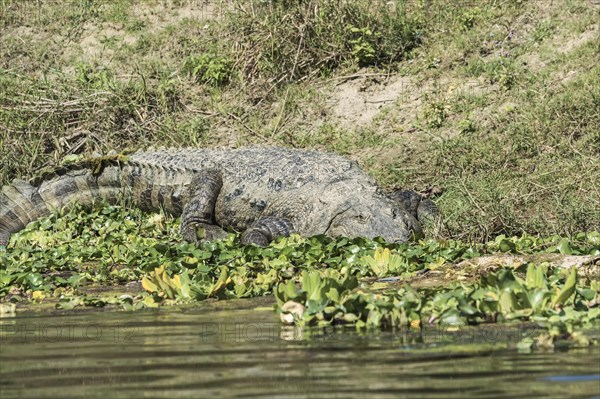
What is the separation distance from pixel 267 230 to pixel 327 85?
3659 mm

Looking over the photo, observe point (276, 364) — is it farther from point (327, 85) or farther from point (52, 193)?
point (327, 85)

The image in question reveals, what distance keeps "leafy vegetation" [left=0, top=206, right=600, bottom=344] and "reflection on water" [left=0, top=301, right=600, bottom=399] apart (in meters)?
0.18

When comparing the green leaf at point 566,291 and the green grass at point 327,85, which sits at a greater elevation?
the green grass at point 327,85

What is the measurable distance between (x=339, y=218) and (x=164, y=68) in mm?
4840

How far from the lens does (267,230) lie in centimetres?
934

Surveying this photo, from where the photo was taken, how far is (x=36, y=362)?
14.1ft

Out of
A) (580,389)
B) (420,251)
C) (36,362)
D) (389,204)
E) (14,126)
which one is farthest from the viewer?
(14,126)

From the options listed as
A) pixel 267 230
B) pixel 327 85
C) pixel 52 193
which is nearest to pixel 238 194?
pixel 267 230

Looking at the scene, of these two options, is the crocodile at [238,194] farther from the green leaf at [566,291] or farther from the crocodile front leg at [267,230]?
the green leaf at [566,291]

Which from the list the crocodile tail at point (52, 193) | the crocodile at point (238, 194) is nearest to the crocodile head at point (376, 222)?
the crocodile at point (238, 194)

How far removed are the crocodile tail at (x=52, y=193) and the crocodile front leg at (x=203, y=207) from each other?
3.90 ft

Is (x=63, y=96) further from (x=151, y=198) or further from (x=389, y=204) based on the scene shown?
(x=389, y=204)

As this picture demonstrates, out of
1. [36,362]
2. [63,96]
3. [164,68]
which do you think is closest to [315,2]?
[164,68]

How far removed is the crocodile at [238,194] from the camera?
30.3 ft
